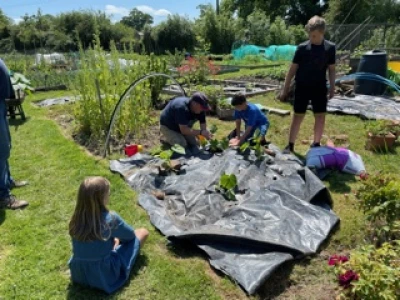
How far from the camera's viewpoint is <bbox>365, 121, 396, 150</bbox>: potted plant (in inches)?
189

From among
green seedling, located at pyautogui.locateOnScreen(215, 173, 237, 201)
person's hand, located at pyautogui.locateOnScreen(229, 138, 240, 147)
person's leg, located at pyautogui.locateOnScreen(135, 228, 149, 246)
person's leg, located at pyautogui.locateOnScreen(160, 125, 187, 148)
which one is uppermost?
person's leg, located at pyautogui.locateOnScreen(160, 125, 187, 148)

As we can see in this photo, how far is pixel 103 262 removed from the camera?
2393 millimetres

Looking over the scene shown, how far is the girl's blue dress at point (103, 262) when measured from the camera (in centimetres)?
236

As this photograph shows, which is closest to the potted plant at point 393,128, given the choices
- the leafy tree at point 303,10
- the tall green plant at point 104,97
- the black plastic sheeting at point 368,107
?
the black plastic sheeting at point 368,107

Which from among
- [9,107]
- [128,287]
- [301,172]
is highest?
[9,107]

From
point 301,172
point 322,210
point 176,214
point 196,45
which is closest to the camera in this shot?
point 322,210

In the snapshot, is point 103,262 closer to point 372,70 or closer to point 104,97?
point 104,97

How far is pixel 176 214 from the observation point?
3.43 metres

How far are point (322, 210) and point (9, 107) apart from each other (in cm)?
674

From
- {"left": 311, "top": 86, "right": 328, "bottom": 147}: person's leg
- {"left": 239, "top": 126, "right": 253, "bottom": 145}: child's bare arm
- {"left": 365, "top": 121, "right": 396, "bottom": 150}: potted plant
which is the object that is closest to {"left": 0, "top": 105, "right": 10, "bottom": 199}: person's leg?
{"left": 239, "top": 126, "right": 253, "bottom": 145}: child's bare arm

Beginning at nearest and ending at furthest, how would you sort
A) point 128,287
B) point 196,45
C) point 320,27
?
point 128,287 < point 320,27 < point 196,45

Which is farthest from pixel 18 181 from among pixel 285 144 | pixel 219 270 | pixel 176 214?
pixel 285 144

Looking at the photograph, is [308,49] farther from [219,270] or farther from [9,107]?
[9,107]

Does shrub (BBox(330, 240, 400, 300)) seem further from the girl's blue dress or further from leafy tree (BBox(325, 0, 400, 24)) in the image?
leafy tree (BBox(325, 0, 400, 24))
